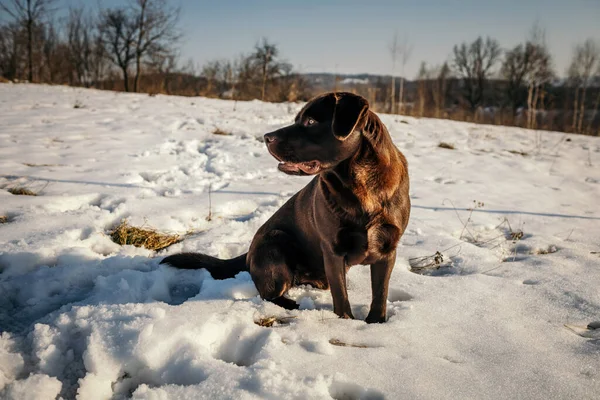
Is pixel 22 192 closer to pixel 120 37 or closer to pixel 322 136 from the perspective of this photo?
pixel 322 136

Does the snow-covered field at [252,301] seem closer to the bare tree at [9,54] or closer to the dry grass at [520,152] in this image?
the dry grass at [520,152]

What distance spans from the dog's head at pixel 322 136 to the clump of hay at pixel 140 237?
1.73 metres

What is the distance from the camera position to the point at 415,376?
1.67 meters

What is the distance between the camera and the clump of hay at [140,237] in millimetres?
3291

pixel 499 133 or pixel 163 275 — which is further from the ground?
pixel 499 133

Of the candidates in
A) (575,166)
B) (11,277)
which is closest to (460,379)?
(11,277)

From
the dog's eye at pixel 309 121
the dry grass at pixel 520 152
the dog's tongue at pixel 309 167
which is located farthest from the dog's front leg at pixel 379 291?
the dry grass at pixel 520 152

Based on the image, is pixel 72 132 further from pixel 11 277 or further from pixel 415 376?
pixel 415 376

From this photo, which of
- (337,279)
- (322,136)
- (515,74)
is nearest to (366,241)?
(337,279)

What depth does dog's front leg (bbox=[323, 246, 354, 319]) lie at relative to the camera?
216 centimetres

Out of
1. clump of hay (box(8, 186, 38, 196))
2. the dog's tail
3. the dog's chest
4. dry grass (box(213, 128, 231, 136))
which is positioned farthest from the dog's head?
dry grass (box(213, 128, 231, 136))

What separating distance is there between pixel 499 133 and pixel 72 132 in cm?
1180

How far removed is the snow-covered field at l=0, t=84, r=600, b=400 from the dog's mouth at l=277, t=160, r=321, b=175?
2.76ft

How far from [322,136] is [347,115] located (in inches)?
7.5
